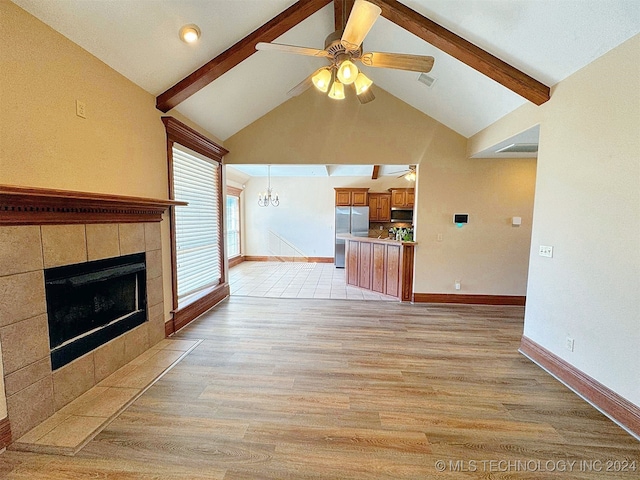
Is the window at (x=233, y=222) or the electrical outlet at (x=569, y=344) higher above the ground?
the window at (x=233, y=222)

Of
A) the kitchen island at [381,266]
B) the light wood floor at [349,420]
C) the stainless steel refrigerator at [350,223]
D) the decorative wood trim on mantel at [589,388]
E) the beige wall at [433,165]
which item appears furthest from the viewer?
the stainless steel refrigerator at [350,223]

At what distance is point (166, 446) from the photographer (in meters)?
1.70

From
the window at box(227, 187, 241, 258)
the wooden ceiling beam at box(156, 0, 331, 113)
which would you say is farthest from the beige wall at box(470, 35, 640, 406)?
the window at box(227, 187, 241, 258)

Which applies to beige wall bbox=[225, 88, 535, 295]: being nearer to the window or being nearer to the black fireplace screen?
the black fireplace screen

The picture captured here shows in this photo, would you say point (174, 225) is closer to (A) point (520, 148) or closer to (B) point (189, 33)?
(B) point (189, 33)

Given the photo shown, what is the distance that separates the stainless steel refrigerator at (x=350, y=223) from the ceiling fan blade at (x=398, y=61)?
6059 mm

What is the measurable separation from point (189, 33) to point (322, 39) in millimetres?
1741

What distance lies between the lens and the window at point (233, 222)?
8.36 meters

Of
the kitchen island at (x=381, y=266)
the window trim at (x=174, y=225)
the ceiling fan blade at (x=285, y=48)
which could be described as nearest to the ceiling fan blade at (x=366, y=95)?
the ceiling fan blade at (x=285, y=48)

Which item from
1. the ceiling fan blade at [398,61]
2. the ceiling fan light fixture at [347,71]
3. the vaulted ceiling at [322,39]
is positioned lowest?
the ceiling fan light fixture at [347,71]

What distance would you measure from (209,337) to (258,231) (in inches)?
243

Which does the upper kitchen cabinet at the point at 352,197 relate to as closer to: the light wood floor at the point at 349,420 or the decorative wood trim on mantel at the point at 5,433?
the light wood floor at the point at 349,420

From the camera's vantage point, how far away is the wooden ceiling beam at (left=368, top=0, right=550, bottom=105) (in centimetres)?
258

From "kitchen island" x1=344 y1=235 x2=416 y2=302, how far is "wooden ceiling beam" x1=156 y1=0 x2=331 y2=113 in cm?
336
